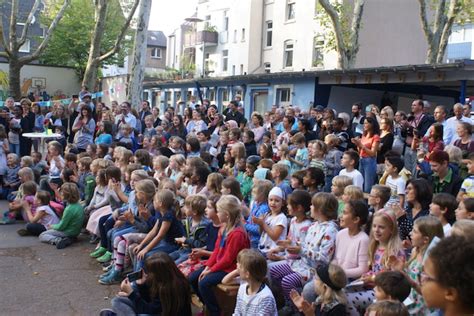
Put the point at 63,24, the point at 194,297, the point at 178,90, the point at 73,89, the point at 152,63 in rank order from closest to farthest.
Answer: the point at 194,297
the point at 178,90
the point at 73,89
the point at 63,24
the point at 152,63

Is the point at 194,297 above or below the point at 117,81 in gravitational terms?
below

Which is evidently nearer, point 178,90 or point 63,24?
point 178,90

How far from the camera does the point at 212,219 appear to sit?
6.08 metres

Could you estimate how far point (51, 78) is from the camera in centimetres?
3572

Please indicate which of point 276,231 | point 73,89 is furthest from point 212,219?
point 73,89

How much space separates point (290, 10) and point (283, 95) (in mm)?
16277

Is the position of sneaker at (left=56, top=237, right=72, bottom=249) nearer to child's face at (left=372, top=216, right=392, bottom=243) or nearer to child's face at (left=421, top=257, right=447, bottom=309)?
child's face at (left=372, top=216, right=392, bottom=243)

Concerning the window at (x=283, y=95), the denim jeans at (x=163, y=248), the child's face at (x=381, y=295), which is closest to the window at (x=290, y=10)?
the window at (x=283, y=95)

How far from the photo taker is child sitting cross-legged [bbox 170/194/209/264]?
242 inches

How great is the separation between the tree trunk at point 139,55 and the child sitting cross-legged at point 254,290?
48.9 ft

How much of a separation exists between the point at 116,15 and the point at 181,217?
40598 mm

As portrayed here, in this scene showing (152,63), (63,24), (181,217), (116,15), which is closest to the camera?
(181,217)

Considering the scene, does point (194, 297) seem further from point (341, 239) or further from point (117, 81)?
point (117, 81)

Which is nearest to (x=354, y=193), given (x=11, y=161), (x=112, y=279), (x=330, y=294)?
(x=330, y=294)
